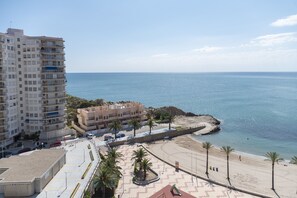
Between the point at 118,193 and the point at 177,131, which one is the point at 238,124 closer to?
the point at 177,131

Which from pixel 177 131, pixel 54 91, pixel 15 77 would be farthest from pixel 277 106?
pixel 15 77

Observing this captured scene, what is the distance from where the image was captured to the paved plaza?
33812 millimetres

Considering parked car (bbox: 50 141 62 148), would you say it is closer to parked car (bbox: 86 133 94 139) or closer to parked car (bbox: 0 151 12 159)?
parked car (bbox: 0 151 12 159)

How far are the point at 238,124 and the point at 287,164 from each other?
44234 millimetres

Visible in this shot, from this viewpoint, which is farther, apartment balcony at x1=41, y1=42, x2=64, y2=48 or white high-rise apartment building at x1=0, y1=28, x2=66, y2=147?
apartment balcony at x1=41, y1=42, x2=64, y2=48

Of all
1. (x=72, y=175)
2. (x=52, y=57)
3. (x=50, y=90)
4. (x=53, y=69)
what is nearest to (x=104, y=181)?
(x=72, y=175)

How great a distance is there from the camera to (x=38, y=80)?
212 feet

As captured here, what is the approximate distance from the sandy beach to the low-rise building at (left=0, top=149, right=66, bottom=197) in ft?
86.7

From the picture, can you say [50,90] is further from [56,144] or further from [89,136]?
[89,136]

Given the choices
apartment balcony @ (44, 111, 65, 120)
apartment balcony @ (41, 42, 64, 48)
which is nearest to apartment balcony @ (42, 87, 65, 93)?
apartment balcony @ (44, 111, 65, 120)

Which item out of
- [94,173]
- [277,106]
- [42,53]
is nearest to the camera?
[94,173]

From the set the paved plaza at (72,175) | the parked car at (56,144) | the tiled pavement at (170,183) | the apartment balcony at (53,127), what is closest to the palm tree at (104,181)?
the paved plaza at (72,175)

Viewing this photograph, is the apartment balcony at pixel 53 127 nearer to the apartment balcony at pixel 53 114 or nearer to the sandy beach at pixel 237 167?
the apartment balcony at pixel 53 114

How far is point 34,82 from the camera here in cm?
6456
